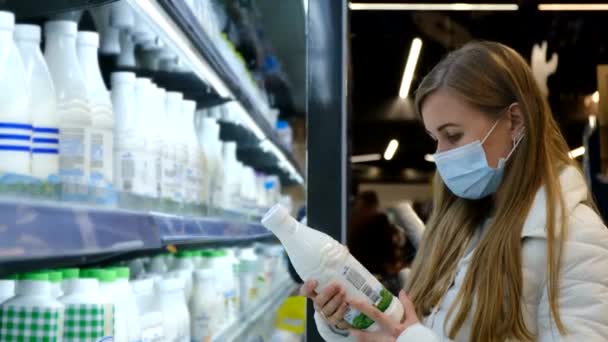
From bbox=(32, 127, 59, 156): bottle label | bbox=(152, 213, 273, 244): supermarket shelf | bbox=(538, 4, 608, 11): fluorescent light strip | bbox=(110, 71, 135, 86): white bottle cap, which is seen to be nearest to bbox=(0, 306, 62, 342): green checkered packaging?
bbox=(32, 127, 59, 156): bottle label

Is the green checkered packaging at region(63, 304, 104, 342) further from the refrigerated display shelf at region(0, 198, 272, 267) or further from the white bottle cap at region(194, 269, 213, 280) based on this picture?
the white bottle cap at region(194, 269, 213, 280)

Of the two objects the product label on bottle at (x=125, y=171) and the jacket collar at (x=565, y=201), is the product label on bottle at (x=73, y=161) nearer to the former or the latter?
the product label on bottle at (x=125, y=171)

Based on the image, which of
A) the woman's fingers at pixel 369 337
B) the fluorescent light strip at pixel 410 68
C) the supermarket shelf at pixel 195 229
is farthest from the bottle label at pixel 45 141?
the fluorescent light strip at pixel 410 68

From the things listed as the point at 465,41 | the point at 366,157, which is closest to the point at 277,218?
the point at 465,41

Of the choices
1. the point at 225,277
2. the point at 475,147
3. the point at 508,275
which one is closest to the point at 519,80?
A: the point at 475,147

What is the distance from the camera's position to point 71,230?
104 centimetres

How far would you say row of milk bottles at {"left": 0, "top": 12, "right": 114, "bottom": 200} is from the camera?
113 centimetres

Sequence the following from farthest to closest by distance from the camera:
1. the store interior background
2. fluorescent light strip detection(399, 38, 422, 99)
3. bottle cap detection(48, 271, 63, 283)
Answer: fluorescent light strip detection(399, 38, 422, 99), the store interior background, bottle cap detection(48, 271, 63, 283)

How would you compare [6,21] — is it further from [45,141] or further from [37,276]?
[37,276]

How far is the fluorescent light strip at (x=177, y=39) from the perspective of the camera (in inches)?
60.1

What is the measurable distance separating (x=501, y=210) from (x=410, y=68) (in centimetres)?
997

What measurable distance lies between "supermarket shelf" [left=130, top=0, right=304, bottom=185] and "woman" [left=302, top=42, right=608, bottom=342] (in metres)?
0.49

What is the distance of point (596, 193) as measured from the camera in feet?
16.8

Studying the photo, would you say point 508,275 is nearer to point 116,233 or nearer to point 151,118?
point 116,233
